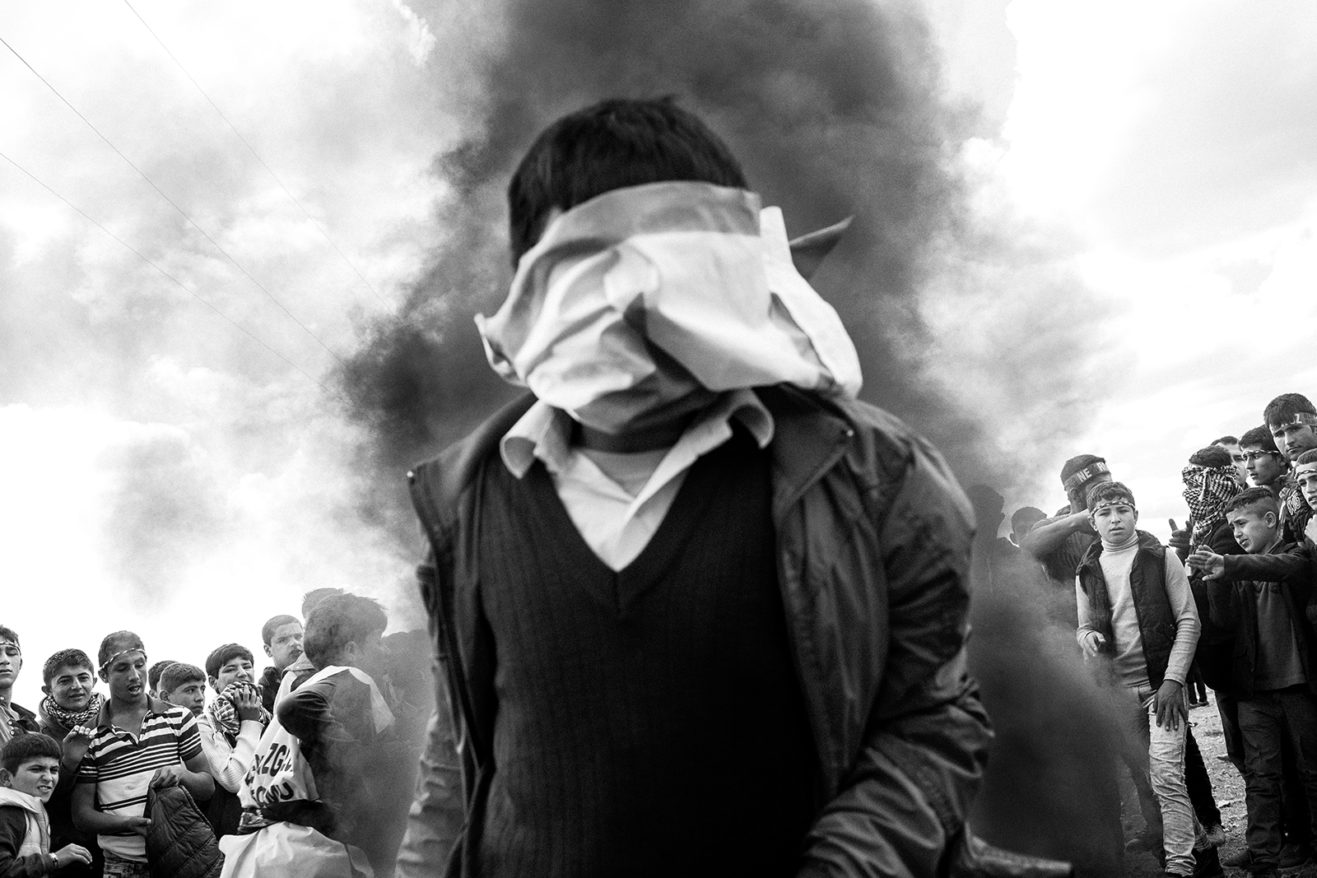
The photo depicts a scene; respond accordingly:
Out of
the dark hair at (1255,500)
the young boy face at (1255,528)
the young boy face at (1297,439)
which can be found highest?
the young boy face at (1297,439)

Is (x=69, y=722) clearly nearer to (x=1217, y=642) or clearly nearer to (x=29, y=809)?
(x=29, y=809)

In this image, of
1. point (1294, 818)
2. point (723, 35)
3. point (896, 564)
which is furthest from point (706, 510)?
point (723, 35)

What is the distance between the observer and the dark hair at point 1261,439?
6742mm

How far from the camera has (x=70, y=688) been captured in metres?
6.52

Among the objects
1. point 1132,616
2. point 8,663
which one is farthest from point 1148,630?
point 8,663

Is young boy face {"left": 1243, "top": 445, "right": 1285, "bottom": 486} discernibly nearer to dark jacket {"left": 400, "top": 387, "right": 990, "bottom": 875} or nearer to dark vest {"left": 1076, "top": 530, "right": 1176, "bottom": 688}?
dark vest {"left": 1076, "top": 530, "right": 1176, "bottom": 688}

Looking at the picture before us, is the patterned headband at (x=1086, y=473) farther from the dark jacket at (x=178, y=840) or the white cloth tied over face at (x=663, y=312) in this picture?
the white cloth tied over face at (x=663, y=312)

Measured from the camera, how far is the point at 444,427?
6.86m

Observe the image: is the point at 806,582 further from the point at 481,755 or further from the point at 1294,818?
the point at 1294,818

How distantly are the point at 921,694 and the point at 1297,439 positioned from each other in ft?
16.7

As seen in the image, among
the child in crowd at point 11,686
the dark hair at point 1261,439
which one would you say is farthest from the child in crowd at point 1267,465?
the child in crowd at point 11,686

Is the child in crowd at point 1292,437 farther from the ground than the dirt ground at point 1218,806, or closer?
farther from the ground

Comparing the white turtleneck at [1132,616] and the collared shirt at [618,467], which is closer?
the collared shirt at [618,467]

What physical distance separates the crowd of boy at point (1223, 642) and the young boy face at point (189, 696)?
14.1ft
